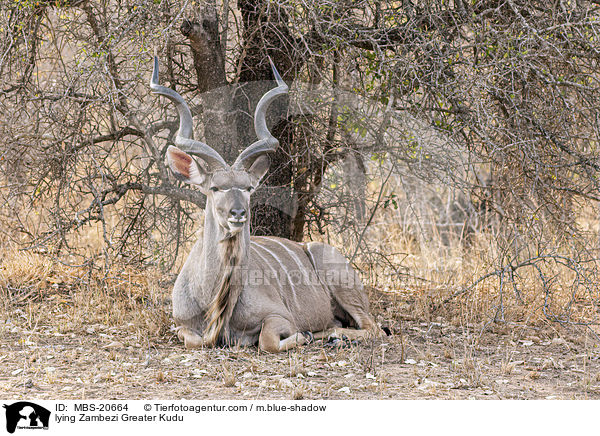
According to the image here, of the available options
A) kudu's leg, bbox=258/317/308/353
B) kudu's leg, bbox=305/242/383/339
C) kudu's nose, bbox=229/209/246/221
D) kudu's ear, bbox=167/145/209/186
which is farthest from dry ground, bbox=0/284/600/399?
kudu's ear, bbox=167/145/209/186

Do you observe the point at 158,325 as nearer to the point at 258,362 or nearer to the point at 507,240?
the point at 258,362

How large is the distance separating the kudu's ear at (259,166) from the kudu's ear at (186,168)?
33 cm

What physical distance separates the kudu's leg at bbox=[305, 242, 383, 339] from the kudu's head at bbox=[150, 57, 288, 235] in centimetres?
110

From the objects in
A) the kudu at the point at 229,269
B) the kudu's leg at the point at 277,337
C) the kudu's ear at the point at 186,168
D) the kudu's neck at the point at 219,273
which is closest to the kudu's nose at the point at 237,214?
the kudu at the point at 229,269

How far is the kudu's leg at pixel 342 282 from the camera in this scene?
5.59 meters

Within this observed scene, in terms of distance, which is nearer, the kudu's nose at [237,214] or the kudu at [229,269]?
the kudu's nose at [237,214]

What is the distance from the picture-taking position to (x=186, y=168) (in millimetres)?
4906

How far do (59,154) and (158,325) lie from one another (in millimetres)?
1577

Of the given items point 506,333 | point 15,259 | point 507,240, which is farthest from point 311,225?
point 15,259

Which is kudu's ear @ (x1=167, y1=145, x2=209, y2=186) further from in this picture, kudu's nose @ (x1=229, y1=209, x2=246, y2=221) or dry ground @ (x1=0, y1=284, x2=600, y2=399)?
dry ground @ (x1=0, y1=284, x2=600, y2=399)

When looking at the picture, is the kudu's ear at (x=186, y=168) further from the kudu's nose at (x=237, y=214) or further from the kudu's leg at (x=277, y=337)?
the kudu's leg at (x=277, y=337)

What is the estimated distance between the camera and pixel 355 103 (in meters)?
5.65
